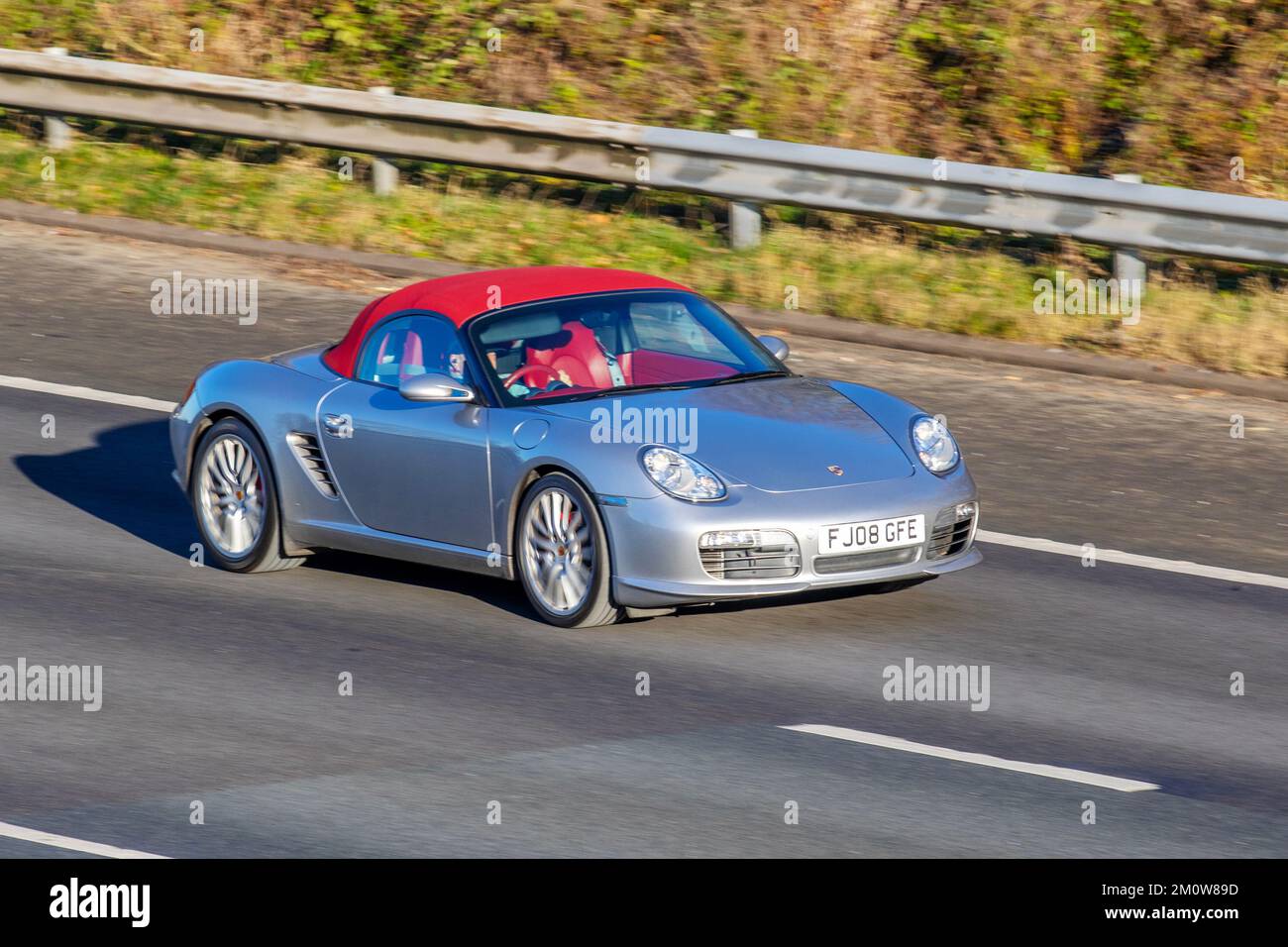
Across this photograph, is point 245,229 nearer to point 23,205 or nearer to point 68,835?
point 23,205

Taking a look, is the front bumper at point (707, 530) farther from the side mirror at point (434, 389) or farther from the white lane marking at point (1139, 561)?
the white lane marking at point (1139, 561)

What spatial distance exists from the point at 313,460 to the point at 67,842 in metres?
3.45

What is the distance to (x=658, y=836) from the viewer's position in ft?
21.7

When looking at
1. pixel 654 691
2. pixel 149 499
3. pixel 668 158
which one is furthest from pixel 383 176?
pixel 654 691

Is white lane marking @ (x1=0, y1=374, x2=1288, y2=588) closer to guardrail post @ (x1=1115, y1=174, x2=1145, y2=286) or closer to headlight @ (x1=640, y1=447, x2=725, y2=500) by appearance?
headlight @ (x1=640, y1=447, x2=725, y2=500)

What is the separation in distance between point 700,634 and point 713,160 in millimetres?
7284

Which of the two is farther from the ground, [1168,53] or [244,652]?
[1168,53]

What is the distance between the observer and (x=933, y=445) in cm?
925

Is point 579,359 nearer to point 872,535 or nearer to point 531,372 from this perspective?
point 531,372

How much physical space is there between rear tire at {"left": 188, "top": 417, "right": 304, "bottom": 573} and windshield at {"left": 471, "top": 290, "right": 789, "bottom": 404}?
4.49 ft

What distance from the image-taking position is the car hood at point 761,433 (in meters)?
8.75

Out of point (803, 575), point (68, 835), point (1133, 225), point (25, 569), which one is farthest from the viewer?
point (1133, 225)

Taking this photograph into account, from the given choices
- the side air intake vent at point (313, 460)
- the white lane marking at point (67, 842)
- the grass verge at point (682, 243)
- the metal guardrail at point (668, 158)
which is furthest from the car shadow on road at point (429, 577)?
the metal guardrail at point (668, 158)

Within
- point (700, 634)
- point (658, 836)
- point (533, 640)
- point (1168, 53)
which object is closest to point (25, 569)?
point (533, 640)
